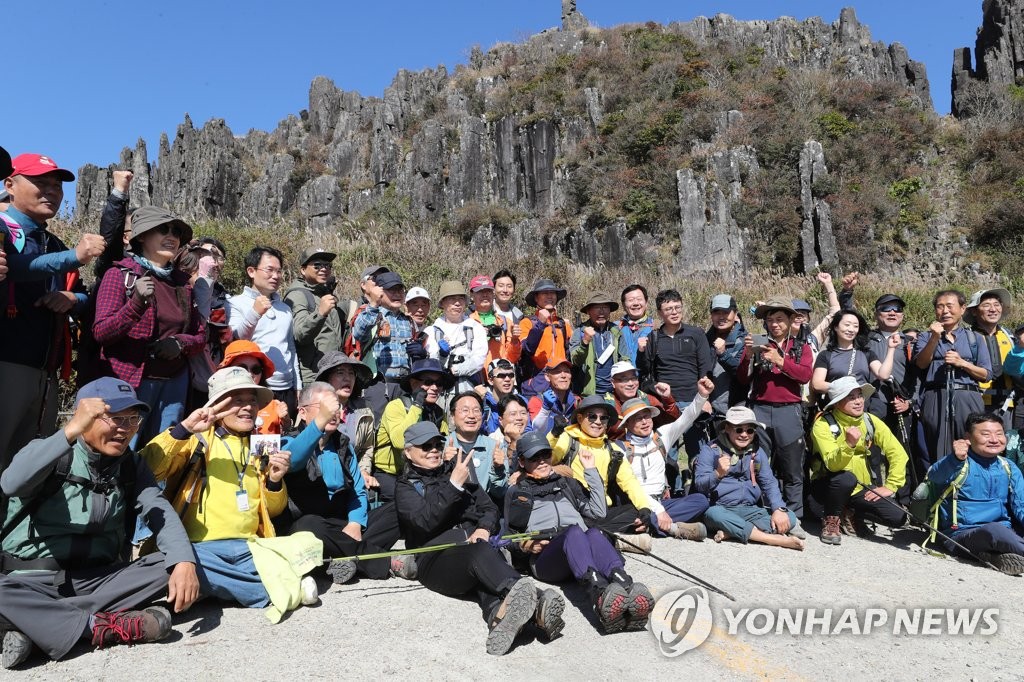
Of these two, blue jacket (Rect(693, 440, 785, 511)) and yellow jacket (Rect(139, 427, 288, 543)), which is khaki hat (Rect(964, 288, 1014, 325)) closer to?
blue jacket (Rect(693, 440, 785, 511))

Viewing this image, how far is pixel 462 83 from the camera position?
125ft

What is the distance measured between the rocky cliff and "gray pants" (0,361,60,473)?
2082 cm

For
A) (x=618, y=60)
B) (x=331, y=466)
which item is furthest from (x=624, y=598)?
(x=618, y=60)

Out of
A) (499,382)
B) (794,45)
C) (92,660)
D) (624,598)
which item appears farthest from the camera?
(794,45)

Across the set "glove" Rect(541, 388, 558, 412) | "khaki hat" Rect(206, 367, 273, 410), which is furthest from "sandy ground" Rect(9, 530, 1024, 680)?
"glove" Rect(541, 388, 558, 412)

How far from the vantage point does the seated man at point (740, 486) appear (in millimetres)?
5457

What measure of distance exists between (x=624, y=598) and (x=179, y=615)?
2380mm

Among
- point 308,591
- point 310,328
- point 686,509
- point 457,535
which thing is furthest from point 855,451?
point 310,328

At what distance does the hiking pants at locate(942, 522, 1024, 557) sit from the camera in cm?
495

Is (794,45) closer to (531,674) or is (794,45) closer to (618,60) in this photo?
(618,60)

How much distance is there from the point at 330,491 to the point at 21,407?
6.12ft

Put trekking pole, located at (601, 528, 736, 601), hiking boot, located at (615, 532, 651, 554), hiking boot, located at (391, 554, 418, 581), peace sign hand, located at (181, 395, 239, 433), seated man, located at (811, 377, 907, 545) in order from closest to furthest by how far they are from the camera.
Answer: peace sign hand, located at (181, 395, 239, 433)
trekking pole, located at (601, 528, 736, 601)
hiking boot, located at (391, 554, 418, 581)
hiking boot, located at (615, 532, 651, 554)
seated man, located at (811, 377, 907, 545)

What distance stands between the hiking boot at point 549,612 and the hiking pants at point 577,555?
36 centimetres

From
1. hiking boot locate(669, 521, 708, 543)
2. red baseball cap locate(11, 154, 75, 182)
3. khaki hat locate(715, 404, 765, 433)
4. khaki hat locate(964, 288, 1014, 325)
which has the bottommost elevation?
hiking boot locate(669, 521, 708, 543)
